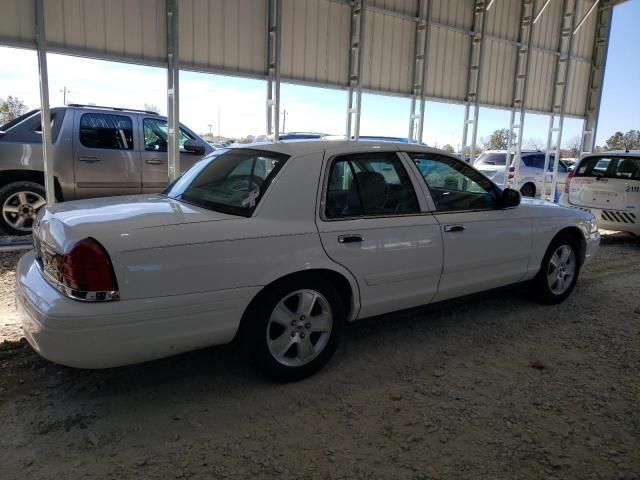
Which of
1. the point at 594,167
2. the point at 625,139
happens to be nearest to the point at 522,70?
the point at 594,167

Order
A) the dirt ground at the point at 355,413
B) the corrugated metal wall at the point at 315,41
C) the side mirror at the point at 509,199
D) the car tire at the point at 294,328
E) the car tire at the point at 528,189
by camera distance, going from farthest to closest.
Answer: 1. the car tire at the point at 528,189
2. the corrugated metal wall at the point at 315,41
3. the side mirror at the point at 509,199
4. the car tire at the point at 294,328
5. the dirt ground at the point at 355,413

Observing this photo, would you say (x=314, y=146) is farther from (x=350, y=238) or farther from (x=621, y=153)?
(x=621, y=153)

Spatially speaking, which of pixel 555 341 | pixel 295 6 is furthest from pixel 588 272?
pixel 295 6

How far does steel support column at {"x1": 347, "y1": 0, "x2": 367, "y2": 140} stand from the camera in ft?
30.0

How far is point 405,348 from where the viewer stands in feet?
12.4

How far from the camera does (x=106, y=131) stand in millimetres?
7570

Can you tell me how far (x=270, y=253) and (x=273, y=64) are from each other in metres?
6.30

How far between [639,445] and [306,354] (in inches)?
74.8

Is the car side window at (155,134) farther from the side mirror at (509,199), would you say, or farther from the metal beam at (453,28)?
the side mirror at (509,199)

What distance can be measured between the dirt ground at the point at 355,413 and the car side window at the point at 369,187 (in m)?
0.89

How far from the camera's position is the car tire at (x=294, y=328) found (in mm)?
2930

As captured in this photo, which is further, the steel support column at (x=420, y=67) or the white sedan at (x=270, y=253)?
the steel support column at (x=420, y=67)

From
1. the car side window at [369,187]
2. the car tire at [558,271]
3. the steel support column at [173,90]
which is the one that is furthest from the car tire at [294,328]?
the steel support column at [173,90]

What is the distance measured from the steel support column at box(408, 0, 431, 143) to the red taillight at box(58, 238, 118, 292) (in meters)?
8.60
